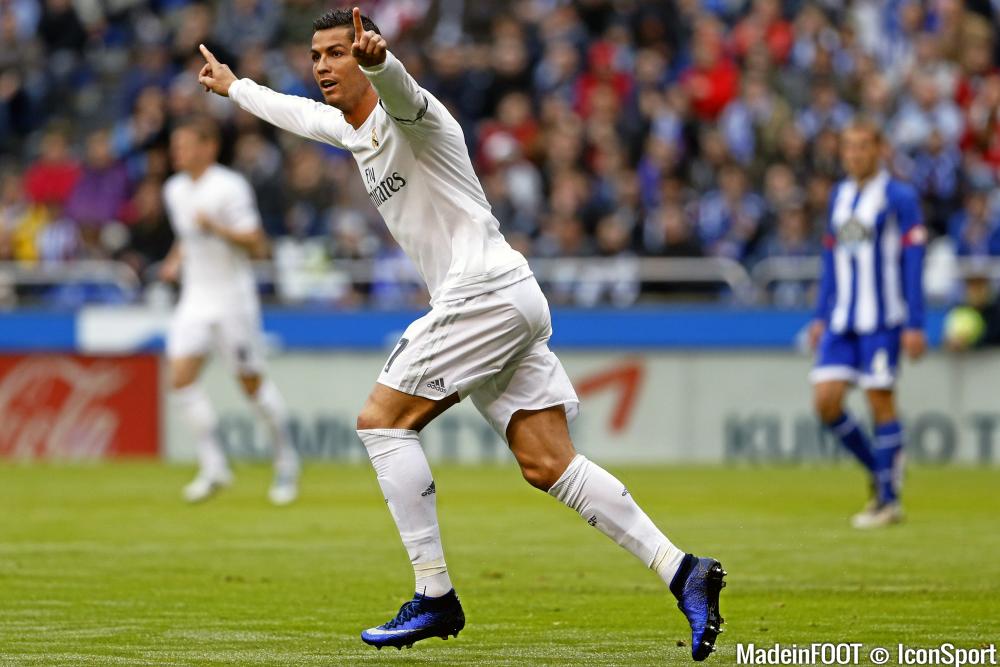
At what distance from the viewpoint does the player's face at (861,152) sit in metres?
12.1

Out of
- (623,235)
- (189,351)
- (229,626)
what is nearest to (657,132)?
(623,235)

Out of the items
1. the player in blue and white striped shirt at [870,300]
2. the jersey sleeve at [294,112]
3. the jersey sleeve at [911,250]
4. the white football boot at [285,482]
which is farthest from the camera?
the white football boot at [285,482]

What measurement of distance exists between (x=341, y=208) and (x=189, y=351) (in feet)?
21.2

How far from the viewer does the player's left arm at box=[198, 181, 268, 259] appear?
13.9 meters

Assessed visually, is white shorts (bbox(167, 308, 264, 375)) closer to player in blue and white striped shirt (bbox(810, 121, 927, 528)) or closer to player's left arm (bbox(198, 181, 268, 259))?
player's left arm (bbox(198, 181, 268, 259))

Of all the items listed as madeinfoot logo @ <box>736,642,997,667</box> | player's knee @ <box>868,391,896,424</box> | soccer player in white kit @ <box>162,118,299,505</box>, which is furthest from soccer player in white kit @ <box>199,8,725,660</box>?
soccer player in white kit @ <box>162,118,299,505</box>

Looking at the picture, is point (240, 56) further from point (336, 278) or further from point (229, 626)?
point (229, 626)

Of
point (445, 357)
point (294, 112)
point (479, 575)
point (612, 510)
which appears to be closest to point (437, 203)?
point (445, 357)

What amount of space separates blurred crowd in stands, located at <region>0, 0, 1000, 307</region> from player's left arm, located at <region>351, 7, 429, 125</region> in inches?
483

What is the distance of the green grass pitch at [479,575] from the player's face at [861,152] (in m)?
2.39

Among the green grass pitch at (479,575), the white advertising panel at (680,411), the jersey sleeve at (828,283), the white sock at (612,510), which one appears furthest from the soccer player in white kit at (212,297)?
the white sock at (612,510)

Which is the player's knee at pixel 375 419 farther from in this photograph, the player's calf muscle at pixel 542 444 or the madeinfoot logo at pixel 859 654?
the madeinfoot logo at pixel 859 654

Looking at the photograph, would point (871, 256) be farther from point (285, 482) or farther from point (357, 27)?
point (357, 27)

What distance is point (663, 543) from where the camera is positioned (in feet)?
22.5
